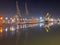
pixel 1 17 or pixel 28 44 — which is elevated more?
pixel 1 17

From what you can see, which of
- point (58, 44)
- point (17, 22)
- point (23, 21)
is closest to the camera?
point (58, 44)

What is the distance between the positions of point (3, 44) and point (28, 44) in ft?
4.38

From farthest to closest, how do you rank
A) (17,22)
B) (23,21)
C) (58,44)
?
(23,21) → (17,22) → (58,44)

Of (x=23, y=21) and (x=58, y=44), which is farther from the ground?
(x=23, y=21)

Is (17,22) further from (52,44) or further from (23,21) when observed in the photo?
(52,44)

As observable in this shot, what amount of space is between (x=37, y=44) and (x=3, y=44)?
1.81 m

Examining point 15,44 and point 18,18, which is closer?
point 15,44

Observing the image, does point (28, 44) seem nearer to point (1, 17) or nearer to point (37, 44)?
point (37, 44)

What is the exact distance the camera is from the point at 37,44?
10.1 m

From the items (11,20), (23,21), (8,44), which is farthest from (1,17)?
(8,44)

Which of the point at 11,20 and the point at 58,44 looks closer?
the point at 58,44

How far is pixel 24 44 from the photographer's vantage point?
10.1 metres

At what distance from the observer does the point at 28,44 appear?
10.1 meters

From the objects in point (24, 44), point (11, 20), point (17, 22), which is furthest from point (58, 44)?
point (11, 20)
